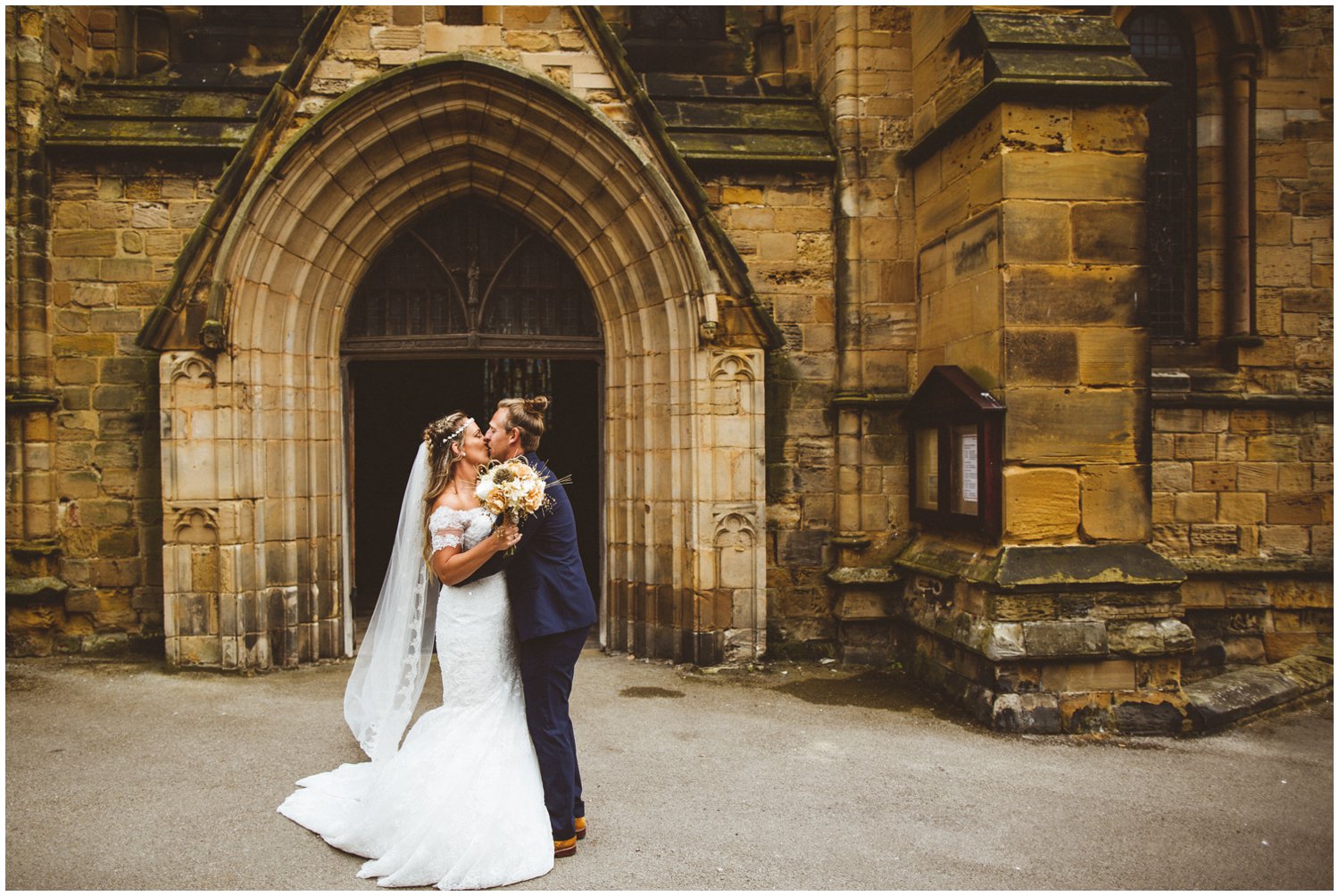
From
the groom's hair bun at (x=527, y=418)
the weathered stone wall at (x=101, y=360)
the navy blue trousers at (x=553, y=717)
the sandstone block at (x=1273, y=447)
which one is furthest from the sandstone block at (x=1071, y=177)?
the weathered stone wall at (x=101, y=360)

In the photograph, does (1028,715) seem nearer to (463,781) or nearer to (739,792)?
(739,792)

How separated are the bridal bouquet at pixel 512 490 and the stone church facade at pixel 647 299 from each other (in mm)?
3197

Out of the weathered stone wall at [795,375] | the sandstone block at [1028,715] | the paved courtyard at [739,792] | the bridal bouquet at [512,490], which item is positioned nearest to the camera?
the bridal bouquet at [512,490]

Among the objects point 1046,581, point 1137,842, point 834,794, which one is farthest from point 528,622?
point 1046,581

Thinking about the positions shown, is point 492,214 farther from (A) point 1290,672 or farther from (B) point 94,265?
(A) point 1290,672

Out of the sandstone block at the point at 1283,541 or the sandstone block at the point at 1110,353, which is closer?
the sandstone block at the point at 1110,353

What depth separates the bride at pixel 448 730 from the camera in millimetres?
3270

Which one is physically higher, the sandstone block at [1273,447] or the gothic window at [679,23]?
the gothic window at [679,23]

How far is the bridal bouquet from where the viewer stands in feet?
10.5

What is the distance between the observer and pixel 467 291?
7.03 metres

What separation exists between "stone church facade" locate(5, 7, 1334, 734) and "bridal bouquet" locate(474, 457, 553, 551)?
3197mm

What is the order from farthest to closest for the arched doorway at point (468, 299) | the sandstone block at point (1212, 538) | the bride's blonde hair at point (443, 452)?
the arched doorway at point (468, 299) < the sandstone block at point (1212, 538) < the bride's blonde hair at point (443, 452)

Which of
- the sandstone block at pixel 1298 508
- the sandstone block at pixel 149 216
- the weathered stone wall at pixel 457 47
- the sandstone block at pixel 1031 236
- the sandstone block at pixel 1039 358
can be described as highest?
the weathered stone wall at pixel 457 47

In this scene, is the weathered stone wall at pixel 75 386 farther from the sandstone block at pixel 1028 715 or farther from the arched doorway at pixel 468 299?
the sandstone block at pixel 1028 715
